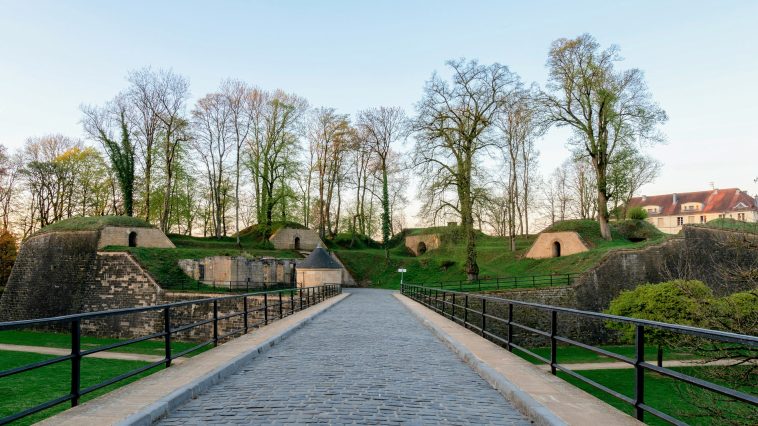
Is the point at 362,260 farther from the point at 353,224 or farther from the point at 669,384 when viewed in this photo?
the point at 669,384

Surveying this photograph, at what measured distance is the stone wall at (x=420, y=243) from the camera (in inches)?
2050

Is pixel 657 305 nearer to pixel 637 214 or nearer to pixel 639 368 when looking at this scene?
pixel 639 368

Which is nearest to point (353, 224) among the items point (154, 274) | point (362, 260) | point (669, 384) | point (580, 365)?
point (362, 260)

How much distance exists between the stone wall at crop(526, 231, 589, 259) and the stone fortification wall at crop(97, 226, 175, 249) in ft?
93.5

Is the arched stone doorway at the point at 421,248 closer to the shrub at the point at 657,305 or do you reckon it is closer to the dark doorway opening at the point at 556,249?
the dark doorway opening at the point at 556,249

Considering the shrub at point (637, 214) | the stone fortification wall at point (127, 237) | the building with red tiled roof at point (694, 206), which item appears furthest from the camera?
the building with red tiled roof at point (694, 206)

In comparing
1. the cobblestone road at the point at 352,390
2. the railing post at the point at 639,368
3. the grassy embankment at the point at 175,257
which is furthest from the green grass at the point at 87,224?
the railing post at the point at 639,368

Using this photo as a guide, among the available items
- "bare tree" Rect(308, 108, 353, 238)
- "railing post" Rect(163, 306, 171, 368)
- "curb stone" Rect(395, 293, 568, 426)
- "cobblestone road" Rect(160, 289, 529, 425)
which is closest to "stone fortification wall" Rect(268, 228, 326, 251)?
"bare tree" Rect(308, 108, 353, 238)

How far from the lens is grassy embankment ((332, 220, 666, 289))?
107 ft

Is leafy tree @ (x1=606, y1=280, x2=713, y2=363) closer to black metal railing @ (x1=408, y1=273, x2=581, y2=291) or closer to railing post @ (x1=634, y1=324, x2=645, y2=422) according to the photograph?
black metal railing @ (x1=408, y1=273, x2=581, y2=291)

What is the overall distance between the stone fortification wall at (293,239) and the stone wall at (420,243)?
1080 cm

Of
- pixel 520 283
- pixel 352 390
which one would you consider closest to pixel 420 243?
pixel 520 283

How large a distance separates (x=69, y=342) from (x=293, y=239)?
80.1 ft

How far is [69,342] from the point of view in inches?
1005
